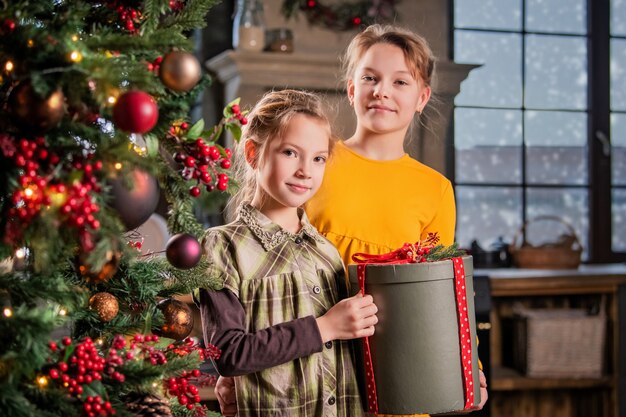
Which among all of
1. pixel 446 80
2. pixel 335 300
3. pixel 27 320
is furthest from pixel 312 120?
pixel 446 80

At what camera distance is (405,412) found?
Result: 145 centimetres

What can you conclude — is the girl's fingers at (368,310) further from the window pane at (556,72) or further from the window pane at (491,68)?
the window pane at (556,72)

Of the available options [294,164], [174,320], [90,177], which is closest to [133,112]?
[90,177]

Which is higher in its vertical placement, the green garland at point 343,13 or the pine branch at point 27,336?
the green garland at point 343,13

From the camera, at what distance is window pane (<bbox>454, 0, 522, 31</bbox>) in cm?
390

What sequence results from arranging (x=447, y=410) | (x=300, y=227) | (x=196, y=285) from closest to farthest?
(x=196, y=285) < (x=447, y=410) < (x=300, y=227)

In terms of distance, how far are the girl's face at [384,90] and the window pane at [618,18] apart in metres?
2.66

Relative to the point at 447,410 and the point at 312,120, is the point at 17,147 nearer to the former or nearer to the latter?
the point at 312,120

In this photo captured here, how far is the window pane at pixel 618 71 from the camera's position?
4043 millimetres

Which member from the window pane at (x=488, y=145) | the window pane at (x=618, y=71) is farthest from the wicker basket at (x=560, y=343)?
the window pane at (x=618, y=71)

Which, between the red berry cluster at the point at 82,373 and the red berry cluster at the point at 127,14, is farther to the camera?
the red berry cluster at the point at 127,14

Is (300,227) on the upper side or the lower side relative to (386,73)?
lower

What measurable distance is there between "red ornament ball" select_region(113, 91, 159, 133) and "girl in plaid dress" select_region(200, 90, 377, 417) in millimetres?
484

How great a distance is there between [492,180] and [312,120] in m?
2.52
